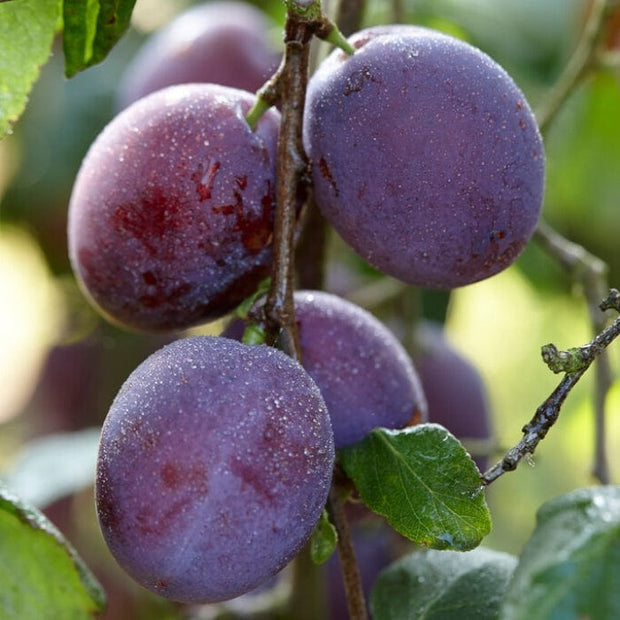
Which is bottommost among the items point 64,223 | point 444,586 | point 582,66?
point 64,223

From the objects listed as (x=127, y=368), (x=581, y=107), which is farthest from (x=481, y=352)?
(x=127, y=368)

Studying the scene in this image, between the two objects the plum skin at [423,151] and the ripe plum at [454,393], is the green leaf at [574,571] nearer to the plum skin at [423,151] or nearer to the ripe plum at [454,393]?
the plum skin at [423,151]

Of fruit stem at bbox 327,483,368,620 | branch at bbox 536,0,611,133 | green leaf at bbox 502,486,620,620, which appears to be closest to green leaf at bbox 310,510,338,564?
fruit stem at bbox 327,483,368,620

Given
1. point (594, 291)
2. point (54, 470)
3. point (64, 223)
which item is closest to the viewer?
point (594, 291)

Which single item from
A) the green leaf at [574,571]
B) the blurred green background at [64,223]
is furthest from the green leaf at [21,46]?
the blurred green background at [64,223]

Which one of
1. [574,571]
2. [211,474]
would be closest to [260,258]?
[211,474]

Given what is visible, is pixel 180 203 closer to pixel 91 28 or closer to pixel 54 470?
pixel 91 28
